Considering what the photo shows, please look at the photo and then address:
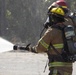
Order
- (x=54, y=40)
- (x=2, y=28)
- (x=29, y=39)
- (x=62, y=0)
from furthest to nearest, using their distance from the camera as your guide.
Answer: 1. (x=29, y=39)
2. (x=2, y=28)
3. (x=62, y=0)
4. (x=54, y=40)

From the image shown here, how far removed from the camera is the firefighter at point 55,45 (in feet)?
19.6

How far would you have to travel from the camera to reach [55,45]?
6.02 metres

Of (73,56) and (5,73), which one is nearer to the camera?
(73,56)

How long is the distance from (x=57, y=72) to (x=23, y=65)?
979 centimetres

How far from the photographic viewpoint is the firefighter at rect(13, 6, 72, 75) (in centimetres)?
597

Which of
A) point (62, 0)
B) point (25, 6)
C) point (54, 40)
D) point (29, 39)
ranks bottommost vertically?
point (29, 39)

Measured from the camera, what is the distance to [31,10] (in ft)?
186

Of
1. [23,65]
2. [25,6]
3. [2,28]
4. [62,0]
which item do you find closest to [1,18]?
[2,28]

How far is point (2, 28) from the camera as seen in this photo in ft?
154

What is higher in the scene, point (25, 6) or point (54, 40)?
point (54, 40)

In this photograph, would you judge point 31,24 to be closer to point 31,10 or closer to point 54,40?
point 31,10

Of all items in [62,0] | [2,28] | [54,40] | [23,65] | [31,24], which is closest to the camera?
[54,40]

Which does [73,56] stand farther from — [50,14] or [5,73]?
[5,73]

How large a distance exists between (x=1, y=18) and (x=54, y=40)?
43.9 m
